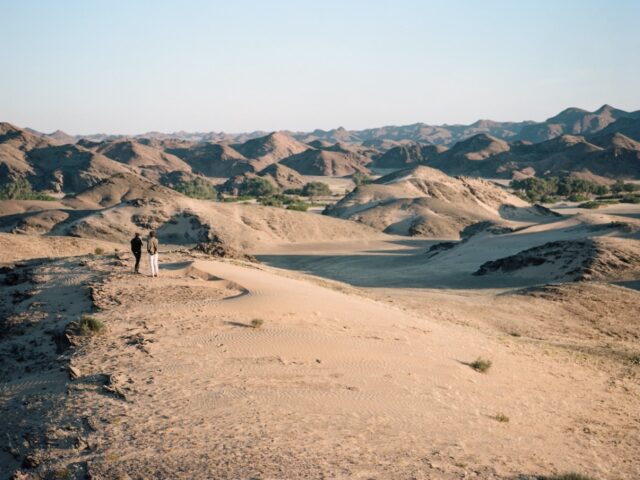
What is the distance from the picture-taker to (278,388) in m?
10.6

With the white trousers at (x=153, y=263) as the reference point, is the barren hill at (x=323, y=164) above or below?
above

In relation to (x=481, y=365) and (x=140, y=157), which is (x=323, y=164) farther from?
(x=481, y=365)

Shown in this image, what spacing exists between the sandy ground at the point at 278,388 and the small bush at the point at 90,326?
0.15 meters

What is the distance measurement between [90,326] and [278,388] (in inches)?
183

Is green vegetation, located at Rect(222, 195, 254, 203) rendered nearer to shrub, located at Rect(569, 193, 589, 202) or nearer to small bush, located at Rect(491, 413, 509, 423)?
shrub, located at Rect(569, 193, 589, 202)

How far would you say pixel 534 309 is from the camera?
22.1 metres

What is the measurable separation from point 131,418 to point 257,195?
3249 inches

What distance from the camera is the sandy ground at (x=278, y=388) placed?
851 cm

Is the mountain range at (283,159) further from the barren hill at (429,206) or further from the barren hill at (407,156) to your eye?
the barren hill at (429,206)

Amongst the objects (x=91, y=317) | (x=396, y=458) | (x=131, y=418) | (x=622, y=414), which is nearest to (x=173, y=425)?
(x=131, y=418)

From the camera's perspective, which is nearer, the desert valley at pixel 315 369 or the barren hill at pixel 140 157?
the desert valley at pixel 315 369

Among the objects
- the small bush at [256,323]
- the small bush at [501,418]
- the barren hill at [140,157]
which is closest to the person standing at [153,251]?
the small bush at [256,323]

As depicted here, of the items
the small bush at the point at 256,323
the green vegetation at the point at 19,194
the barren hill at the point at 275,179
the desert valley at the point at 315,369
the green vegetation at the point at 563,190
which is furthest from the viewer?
the barren hill at the point at 275,179

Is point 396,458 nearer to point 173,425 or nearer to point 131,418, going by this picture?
point 173,425
